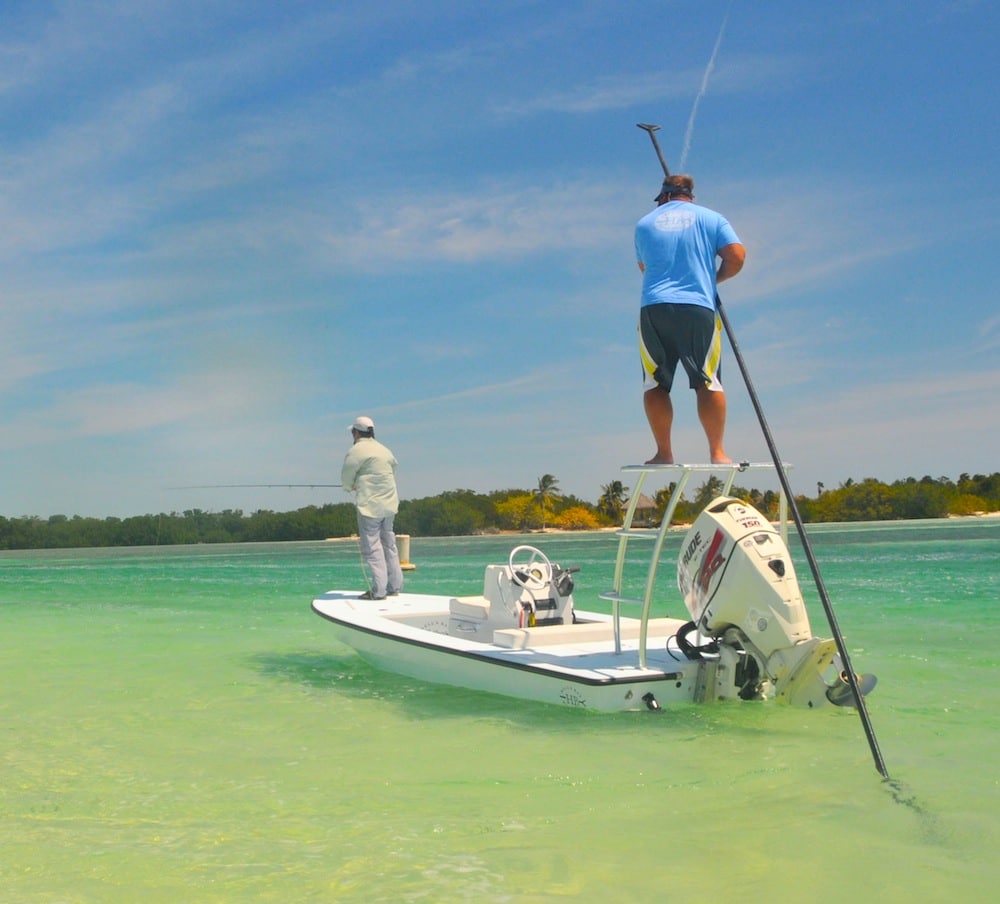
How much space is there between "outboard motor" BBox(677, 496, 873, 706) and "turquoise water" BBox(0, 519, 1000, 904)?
263 millimetres

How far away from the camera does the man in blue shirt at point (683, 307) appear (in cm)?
577

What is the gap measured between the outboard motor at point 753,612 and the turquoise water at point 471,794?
0.26 m

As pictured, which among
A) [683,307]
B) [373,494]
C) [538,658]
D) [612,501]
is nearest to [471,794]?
[538,658]

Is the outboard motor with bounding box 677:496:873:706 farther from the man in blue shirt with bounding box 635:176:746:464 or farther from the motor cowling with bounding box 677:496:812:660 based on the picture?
the man in blue shirt with bounding box 635:176:746:464

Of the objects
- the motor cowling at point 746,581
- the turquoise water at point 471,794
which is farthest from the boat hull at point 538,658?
the motor cowling at point 746,581

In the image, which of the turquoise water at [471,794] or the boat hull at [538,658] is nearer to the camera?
the turquoise water at [471,794]

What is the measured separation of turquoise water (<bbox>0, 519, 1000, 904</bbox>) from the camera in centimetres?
356

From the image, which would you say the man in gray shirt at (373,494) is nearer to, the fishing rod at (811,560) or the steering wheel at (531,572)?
the steering wheel at (531,572)

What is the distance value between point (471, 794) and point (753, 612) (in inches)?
72.8

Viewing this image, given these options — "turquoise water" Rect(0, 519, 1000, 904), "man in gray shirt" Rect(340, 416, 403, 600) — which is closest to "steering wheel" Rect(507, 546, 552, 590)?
"turquoise water" Rect(0, 519, 1000, 904)

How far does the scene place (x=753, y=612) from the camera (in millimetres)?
5559

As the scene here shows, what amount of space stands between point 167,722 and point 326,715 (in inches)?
40.3

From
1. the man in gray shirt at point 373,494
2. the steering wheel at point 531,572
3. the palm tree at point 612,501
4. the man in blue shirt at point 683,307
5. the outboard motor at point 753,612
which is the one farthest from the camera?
the palm tree at point 612,501

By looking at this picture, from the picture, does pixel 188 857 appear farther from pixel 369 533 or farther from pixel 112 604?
pixel 112 604
